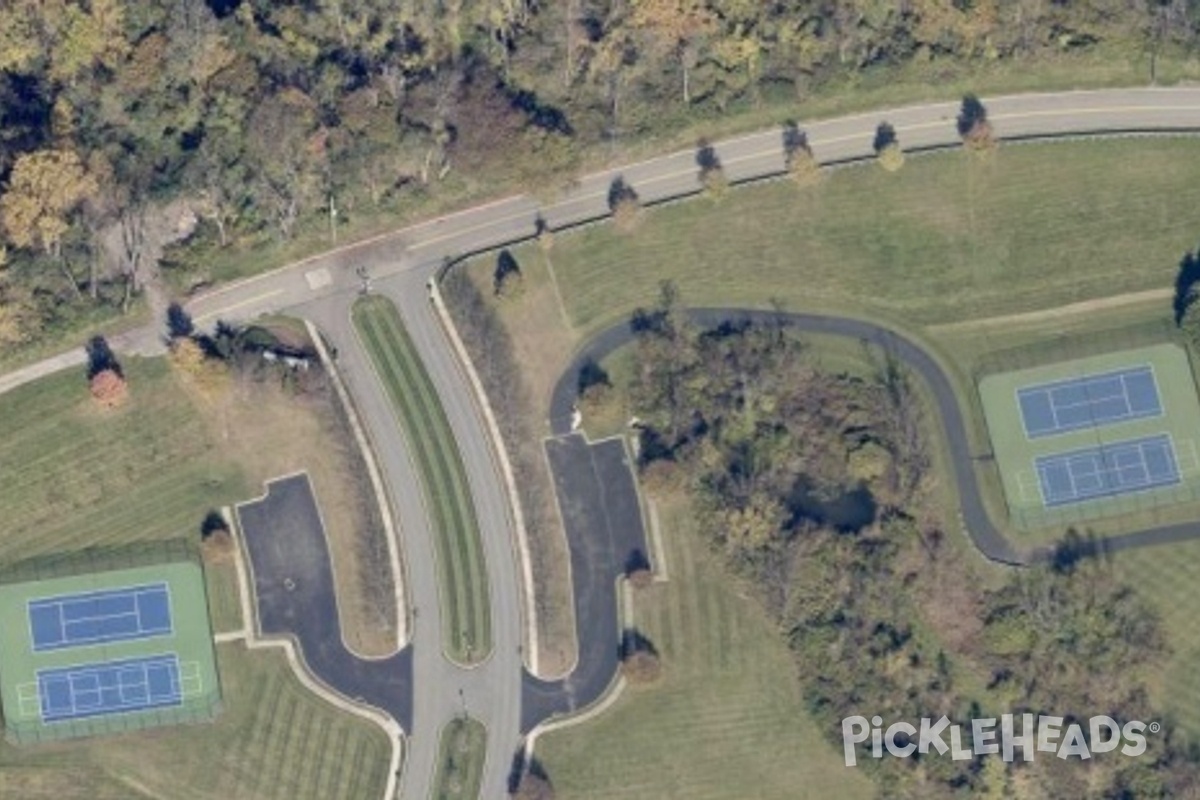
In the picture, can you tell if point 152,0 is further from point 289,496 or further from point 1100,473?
point 1100,473

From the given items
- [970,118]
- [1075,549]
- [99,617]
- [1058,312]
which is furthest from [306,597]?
[970,118]

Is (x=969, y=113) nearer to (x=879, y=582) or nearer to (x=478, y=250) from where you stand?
(x=879, y=582)

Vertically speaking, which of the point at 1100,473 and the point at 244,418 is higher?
the point at 244,418

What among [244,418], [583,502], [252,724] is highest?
[244,418]

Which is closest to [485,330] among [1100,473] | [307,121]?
[307,121]
